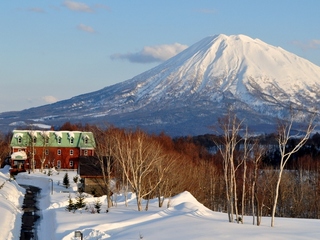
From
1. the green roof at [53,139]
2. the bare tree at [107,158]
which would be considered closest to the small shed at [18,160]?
the green roof at [53,139]

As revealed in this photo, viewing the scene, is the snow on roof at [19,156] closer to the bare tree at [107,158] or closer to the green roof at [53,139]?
the green roof at [53,139]

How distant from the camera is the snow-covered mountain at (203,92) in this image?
160 meters

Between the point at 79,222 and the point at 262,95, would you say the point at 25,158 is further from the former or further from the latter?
the point at 262,95

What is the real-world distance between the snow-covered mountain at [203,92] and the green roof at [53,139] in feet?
293

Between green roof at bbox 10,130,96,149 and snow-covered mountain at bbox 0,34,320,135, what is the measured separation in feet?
293

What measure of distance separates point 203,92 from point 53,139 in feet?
Result: 374

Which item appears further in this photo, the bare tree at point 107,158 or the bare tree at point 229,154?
the bare tree at point 107,158

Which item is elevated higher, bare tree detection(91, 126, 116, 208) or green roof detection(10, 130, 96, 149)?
green roof detection(10, 130, 96, 149)

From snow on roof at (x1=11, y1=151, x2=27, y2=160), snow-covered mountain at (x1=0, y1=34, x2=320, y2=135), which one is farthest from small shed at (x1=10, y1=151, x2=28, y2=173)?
snow-covered mountain at (x1=0, y1=34, x2=320, y2=135)

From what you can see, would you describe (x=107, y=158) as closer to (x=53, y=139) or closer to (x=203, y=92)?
(x=53, y=139)

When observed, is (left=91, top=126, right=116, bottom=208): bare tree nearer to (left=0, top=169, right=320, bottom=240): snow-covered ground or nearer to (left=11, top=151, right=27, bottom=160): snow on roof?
(left=0, top=169, right=320, bottom=240): snow-covered ground

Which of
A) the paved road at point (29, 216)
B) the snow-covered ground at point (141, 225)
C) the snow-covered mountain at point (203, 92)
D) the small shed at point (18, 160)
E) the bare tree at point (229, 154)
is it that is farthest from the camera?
the snow-covered mountain at point (203, 92)

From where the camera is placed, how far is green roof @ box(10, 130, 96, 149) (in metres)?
60.4

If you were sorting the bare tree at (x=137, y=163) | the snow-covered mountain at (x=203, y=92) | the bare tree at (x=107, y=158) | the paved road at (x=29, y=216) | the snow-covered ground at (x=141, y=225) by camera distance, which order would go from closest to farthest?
the snow-covered ground at (x=141, y=225)
the paved road at (x=29, y=216)
the bare tree at (x=137, y=163)
the bare tree at (x=107, y=158)
the snow-covered mountain at (x=203, y=92)
